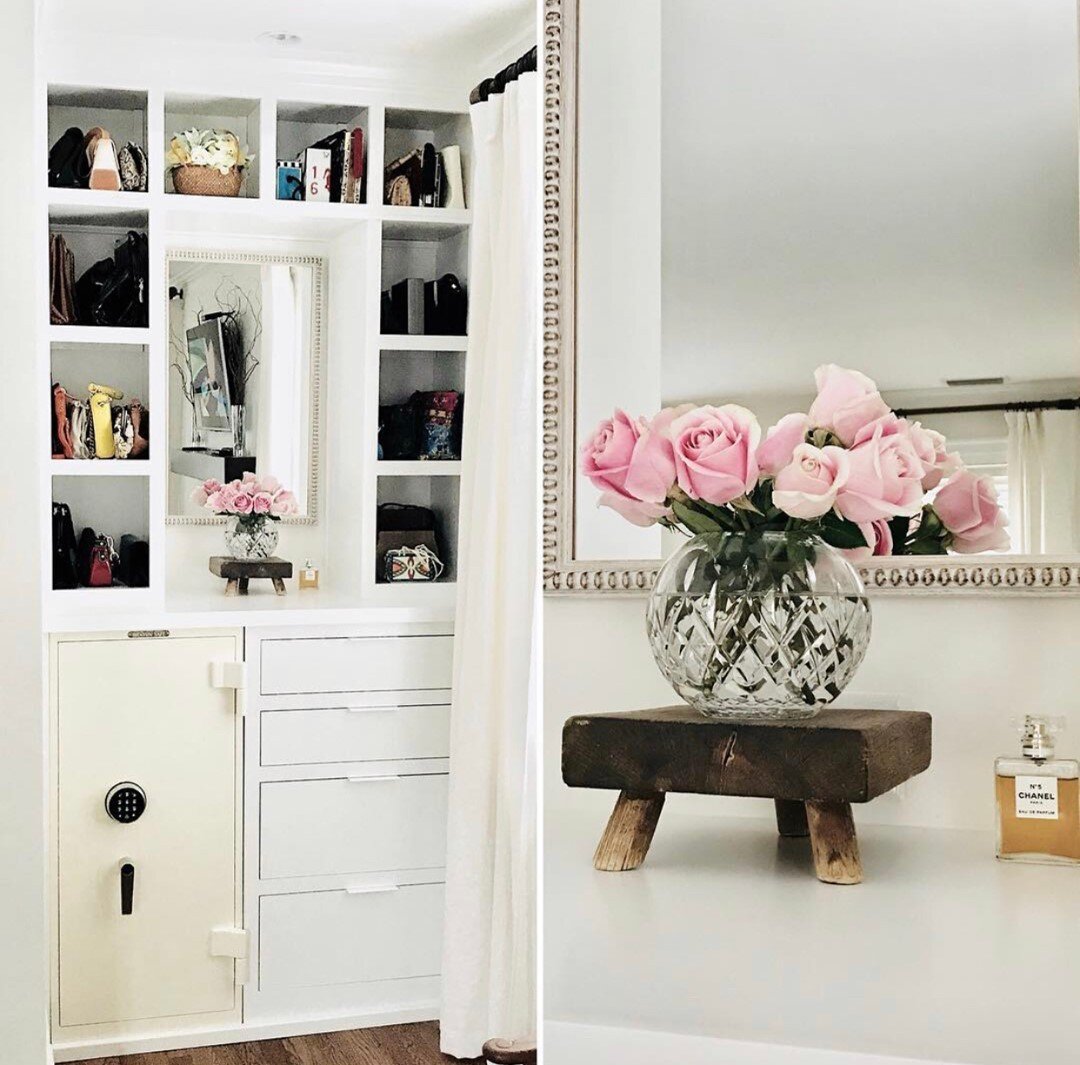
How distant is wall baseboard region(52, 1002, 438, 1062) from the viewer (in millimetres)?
3266

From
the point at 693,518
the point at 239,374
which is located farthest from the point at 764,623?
the point at 239,374

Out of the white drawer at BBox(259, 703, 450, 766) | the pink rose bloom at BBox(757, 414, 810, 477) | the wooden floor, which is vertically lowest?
the wooden floor

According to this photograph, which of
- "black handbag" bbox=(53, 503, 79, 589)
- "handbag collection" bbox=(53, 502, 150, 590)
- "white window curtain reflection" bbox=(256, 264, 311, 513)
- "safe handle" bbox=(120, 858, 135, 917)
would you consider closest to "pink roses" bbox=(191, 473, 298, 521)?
"white window curtain reflection" bbox=(256, 264, 311, 513)

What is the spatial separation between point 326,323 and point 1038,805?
9.92 feet

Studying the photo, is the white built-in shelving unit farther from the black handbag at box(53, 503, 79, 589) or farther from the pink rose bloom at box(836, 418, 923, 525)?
the pink rose bloom at box(836, 418, 923, 525)

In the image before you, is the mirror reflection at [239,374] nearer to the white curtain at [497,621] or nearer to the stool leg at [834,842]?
the white curtain at [497,621]

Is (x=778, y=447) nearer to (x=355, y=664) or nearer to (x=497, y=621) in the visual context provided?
(x=497, y=621)

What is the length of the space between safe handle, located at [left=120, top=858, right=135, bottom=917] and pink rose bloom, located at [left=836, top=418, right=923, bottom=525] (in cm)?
250

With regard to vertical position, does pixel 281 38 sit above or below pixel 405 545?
above

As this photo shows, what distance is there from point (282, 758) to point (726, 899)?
2320 millimetres

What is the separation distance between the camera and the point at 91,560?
343cm

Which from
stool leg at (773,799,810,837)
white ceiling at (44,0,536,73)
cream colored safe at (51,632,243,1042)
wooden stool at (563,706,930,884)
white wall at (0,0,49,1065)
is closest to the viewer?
wooden stool at (563,706,930,884)

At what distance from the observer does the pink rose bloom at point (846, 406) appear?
1.27m

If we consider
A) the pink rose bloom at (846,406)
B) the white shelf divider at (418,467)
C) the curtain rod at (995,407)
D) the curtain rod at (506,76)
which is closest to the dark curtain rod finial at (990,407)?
the curtain rod at (995,407)
